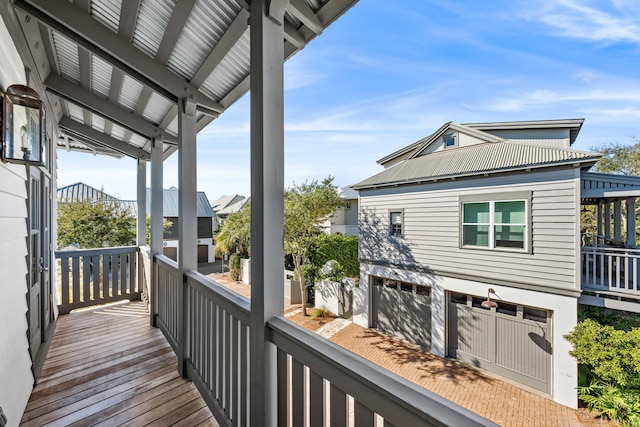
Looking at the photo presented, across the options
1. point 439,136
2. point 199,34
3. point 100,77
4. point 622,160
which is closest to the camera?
point 199,34

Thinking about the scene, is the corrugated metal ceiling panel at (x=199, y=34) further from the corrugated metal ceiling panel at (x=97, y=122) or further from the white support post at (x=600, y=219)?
the white support post at (x=600, y=219)

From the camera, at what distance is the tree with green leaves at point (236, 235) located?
1131 cm

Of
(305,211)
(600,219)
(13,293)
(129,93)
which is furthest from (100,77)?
(600,219)

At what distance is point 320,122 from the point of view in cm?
974

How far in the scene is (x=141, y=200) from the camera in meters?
4.63

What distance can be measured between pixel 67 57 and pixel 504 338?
7.88 meters

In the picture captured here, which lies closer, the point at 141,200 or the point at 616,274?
the point at 141,200

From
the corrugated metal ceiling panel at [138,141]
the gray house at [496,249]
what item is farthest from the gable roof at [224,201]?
the corrugated metal ceiling panel at [138,141]

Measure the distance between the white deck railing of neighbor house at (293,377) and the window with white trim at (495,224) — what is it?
18.3 feet

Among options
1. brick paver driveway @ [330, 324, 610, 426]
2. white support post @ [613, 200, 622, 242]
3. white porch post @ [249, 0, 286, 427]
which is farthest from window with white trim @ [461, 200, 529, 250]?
white porch post @ [249, 0, 286, 427]

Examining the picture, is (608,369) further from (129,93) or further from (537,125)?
(129,93)

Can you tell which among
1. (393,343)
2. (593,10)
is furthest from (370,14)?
(393,343)

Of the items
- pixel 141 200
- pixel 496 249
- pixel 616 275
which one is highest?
pixel 141 200

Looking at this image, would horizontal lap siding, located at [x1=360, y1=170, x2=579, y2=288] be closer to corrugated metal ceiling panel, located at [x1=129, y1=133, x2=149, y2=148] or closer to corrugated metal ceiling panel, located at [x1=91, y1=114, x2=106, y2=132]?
corrugated metal ceiling panel, located at [x1=129, y1=133, x2=149, y2=148]
